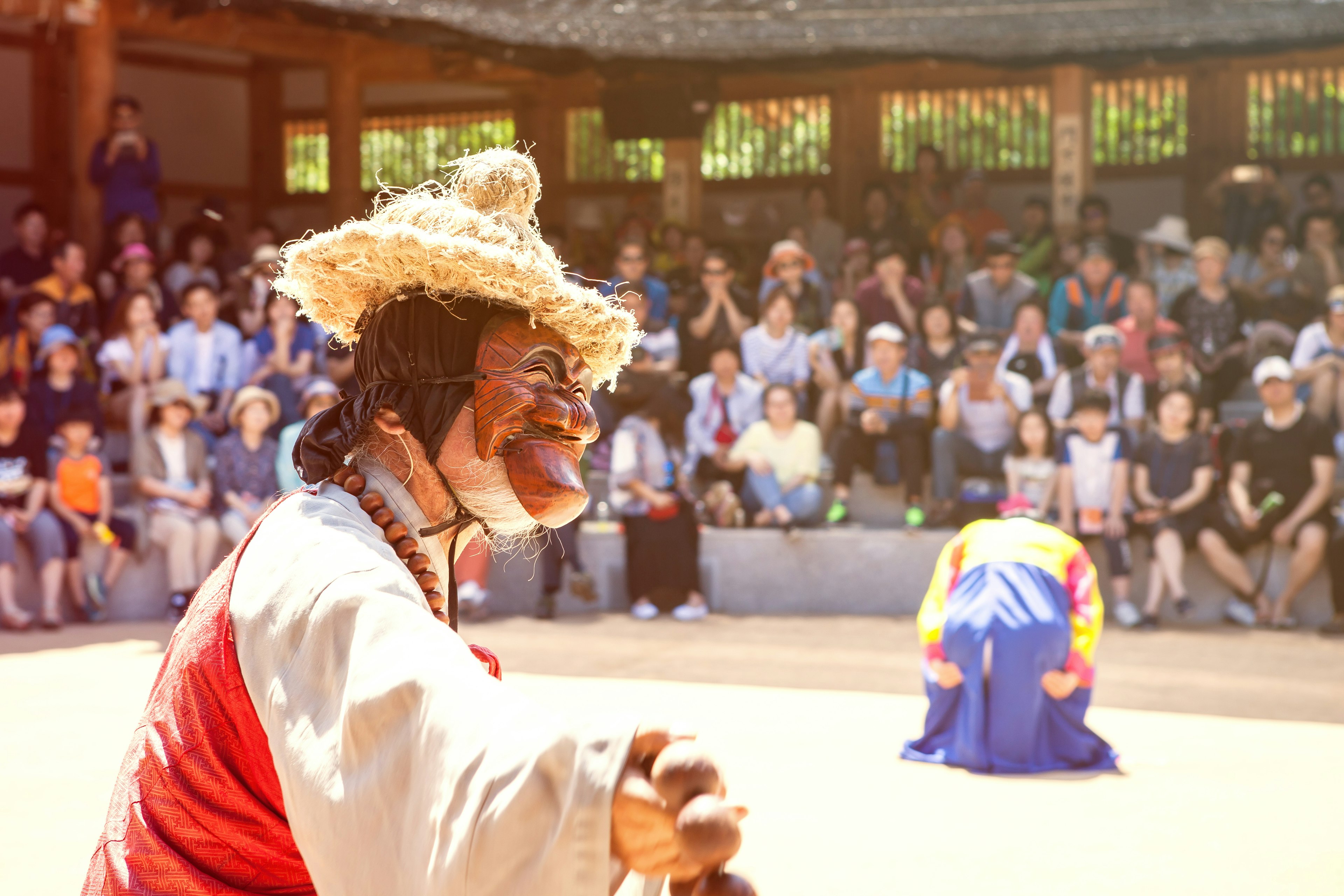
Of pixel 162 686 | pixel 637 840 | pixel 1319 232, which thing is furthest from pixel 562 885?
pixel 1319 232

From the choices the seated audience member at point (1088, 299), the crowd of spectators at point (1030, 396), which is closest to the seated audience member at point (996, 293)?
the crowd of spectators at point (1030, 396)

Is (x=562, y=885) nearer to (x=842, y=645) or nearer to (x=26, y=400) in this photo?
(x=842, y=645)

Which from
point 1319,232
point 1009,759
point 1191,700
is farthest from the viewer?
point 1319,232

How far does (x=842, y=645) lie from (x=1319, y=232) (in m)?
4.62

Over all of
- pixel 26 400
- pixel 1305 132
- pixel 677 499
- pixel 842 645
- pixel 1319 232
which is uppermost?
pixel 1305 132

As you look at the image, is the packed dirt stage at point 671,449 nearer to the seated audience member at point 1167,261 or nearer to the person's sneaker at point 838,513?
the seated audience member at point 1167,261

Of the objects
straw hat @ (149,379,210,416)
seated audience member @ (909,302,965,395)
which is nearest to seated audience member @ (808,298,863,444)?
seated audience member @ (909,302,965,395)

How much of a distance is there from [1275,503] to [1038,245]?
2857mm

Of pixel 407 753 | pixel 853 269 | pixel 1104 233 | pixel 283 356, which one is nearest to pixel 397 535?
pixel 407 753

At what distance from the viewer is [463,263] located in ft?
4.45

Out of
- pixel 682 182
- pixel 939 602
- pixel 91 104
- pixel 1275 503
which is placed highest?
pixel 91 104

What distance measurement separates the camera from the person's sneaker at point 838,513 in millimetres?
8523

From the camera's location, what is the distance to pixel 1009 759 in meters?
4.73

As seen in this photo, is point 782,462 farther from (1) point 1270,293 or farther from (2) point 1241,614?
(1) point 1270,293
